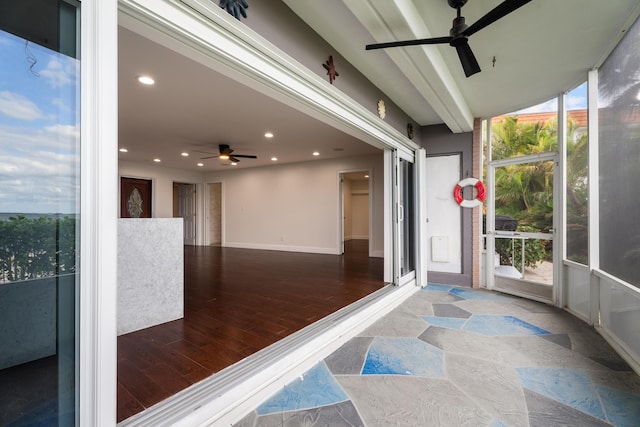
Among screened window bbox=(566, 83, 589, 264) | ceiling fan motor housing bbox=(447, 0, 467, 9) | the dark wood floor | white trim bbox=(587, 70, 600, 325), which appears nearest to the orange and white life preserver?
screened window bbox=(566, 83, 589, 264)

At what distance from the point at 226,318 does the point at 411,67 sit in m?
2.86

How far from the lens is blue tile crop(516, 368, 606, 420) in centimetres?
175

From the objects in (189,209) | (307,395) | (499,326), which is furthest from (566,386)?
(189,209)

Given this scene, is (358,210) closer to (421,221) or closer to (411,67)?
(421,221)

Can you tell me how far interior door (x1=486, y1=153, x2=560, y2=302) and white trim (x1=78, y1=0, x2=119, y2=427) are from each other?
4476 millimetres

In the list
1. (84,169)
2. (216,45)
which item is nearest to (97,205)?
(84,169)

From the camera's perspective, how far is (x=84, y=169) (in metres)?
1.01

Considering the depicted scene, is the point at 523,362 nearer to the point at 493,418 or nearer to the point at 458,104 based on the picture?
the point at 493,418

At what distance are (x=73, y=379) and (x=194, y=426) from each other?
0.64 m

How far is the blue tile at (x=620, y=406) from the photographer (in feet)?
5.30

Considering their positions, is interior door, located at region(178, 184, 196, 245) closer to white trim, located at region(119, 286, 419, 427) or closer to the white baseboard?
the white baseboard

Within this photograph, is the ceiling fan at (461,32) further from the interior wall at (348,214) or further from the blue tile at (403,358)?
the interior wall at (348,214)

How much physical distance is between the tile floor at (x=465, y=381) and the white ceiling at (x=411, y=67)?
2390 millimetres

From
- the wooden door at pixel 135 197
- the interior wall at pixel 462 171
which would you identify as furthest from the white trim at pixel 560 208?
the wooden door at pixel 135 197
